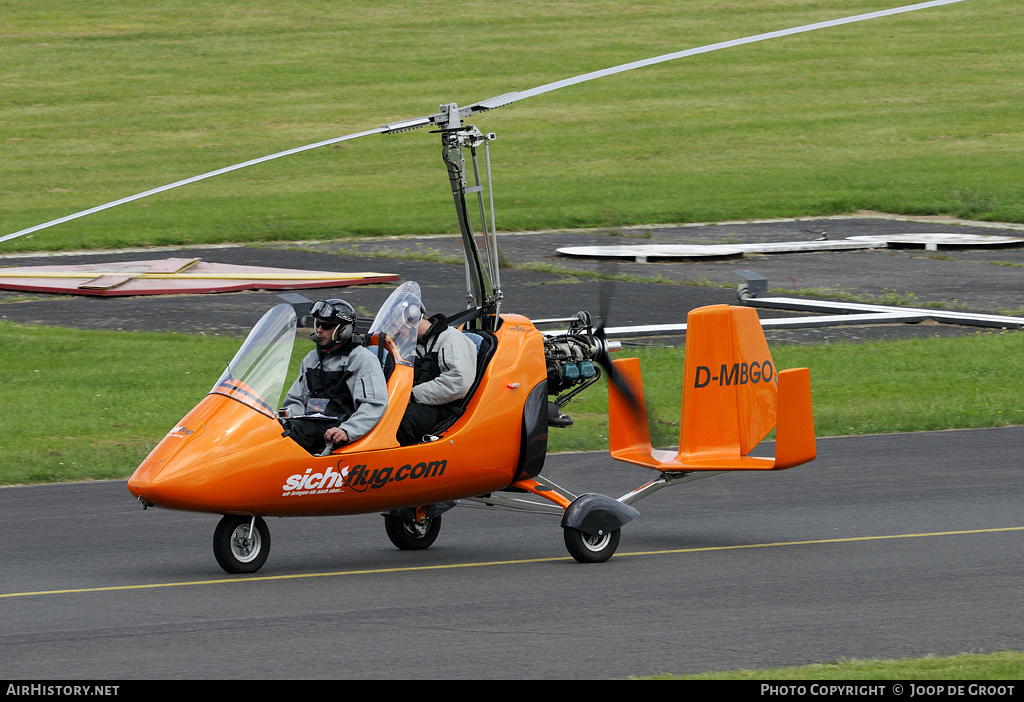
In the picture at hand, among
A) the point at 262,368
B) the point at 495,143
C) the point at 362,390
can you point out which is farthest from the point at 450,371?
the point at 495,143

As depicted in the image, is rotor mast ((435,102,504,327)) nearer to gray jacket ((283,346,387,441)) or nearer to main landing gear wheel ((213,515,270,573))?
gray jacket ((283,346,387,441))

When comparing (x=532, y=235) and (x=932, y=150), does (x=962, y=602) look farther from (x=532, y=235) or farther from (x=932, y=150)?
(x=932, y=150)

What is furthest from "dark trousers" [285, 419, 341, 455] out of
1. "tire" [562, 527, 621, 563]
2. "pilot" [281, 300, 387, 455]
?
"tire" [562, 527, 621, 563]

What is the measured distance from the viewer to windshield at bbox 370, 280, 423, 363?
27.9 feet

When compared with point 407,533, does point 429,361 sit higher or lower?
higher

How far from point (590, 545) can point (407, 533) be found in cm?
125

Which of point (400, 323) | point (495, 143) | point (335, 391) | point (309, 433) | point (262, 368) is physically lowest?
point (309, 433)

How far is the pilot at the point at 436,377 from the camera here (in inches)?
331

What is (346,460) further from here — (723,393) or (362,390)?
(723,393)

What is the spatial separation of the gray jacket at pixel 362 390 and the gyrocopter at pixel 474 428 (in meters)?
0.08

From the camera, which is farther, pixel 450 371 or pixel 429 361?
pixel 429 361

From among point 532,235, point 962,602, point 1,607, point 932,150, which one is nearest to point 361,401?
point 1,607

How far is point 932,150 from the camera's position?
34.8 m

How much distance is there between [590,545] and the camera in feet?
28.3
